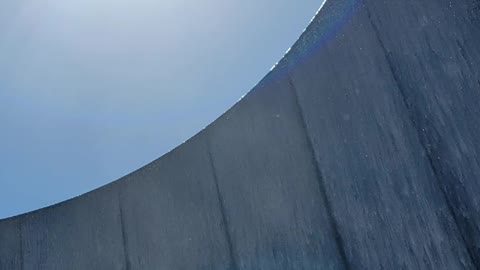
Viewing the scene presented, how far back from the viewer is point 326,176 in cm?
52

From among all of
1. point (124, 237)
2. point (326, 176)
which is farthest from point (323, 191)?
point (124, 237)

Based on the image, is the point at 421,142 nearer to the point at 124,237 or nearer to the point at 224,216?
the point at 224,216

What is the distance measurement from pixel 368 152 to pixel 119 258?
0.27m

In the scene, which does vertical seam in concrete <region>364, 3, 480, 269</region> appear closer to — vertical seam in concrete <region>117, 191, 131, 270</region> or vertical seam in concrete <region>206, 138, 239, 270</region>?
vertical seam in concrete <region>206, 138, 239, 270</region>

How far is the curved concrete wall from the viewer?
1.58 feet

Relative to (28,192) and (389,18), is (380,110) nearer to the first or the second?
(389,18)

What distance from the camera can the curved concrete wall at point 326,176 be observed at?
1.58 ft

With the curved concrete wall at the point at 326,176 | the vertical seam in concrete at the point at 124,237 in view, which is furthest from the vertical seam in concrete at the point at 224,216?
the vertical seam in concrete at the point at 124,237

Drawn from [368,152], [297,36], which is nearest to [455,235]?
[368,152]

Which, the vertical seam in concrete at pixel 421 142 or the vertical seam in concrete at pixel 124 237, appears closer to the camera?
the vertical seam in concrete at pixel 421 142

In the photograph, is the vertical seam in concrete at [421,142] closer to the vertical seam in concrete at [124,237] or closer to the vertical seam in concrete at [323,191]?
the vertical seam in concrete at [323,191]

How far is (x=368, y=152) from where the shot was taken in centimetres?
52

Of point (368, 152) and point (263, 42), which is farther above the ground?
point (263, 42)

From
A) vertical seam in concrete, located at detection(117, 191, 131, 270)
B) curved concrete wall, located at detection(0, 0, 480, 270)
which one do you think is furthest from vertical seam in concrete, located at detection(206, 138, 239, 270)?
vertical seam in concrete, located at detection(117, 191, 131, 270)
